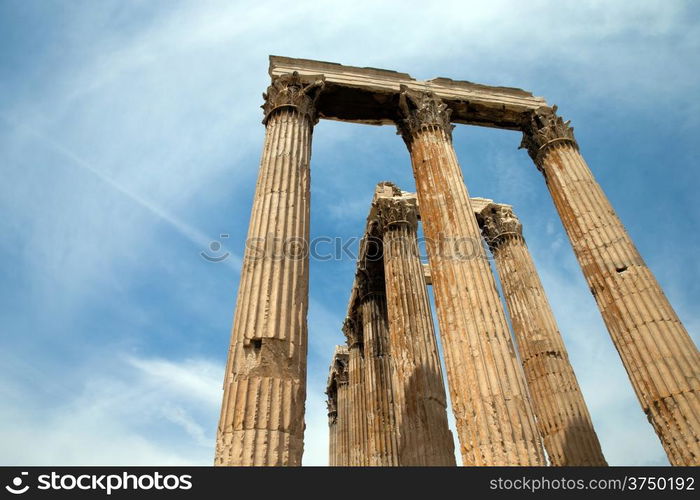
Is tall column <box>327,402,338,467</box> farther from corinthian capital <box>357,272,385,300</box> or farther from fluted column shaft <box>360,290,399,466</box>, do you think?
corinthian capital <box>357,272,385,300</box>

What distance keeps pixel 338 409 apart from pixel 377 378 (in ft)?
20.7

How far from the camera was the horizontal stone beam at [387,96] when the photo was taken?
1236 cm

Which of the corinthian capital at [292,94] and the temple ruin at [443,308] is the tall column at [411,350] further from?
the corinthian capital at [292,94]

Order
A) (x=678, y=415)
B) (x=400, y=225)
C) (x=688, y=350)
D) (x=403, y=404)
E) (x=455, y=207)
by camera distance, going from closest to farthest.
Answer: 1. (x=678, y=415)
2. (x=688, y=350)
3. (x=455, y=207)
4. (x=403, y=404)
5. (x=400, y=225)

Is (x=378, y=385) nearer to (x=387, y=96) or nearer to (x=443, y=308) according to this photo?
(x=443, y=308)

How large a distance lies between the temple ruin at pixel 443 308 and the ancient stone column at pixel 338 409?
3119 mm

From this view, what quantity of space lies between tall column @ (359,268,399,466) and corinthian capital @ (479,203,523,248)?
4543mm

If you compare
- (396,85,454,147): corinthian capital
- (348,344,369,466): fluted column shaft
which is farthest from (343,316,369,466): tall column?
(396,85,454,147): corinthian capital

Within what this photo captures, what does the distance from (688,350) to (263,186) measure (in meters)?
9.05

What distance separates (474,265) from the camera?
924cm

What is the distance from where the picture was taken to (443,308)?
9164mm

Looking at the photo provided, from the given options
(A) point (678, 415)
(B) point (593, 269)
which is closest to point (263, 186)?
(B) point (593, 269)

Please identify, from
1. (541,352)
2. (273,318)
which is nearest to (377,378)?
(541,352)
